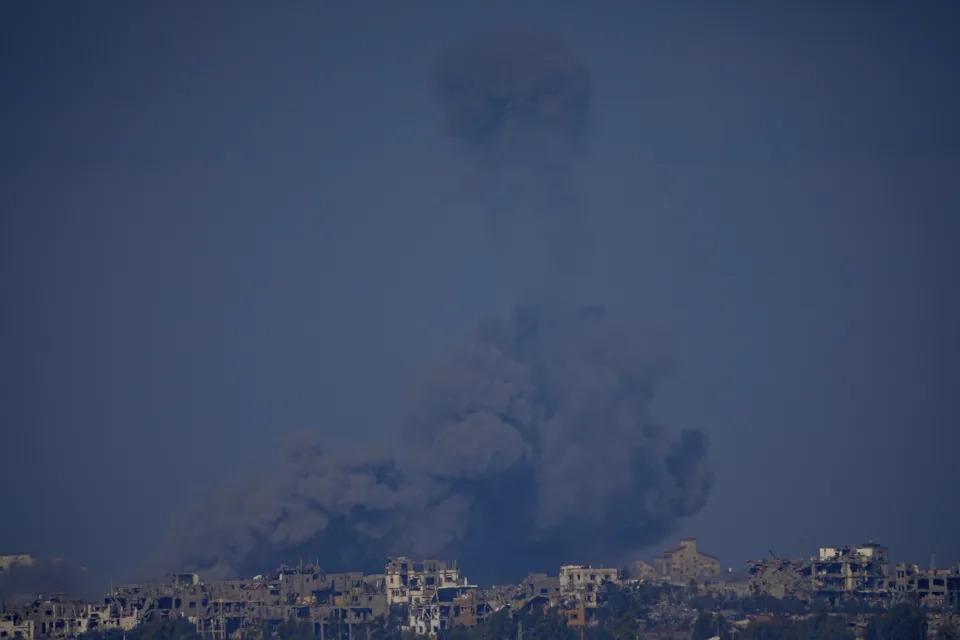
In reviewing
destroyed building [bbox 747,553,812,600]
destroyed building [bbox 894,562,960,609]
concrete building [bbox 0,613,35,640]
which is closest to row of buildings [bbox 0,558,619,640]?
concrete building [bbox 0,613,35,640]

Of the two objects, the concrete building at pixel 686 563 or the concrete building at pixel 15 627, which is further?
the concrete building at pixel 686 563

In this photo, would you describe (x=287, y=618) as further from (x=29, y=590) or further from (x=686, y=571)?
(x=686, y=571)

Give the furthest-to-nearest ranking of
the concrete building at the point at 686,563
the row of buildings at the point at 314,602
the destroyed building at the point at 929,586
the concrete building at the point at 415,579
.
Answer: the concrete building at the point at 686,563 → the concrete building at the point at 415,579 → the destroyed building at the point at 929,586 → the row of buildings at the point at 314,602

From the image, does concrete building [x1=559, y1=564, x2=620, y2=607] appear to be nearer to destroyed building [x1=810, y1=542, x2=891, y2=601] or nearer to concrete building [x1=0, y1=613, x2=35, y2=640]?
destroyed building [x1=810, y1=542, x2=891, y2=601]

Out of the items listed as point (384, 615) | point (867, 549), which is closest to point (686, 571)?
point (867, 549)

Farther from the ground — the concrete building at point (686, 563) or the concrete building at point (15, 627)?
the concrete building at point (686, 563)

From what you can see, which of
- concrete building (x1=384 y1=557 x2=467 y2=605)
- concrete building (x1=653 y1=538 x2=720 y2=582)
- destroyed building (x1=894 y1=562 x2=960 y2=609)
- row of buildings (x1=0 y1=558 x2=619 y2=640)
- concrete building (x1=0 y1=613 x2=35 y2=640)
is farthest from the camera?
concrete building (x1=653 y1=538 x2=720 y2=582)

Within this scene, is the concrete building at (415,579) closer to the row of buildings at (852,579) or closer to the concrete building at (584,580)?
the concrete building at (584,580)

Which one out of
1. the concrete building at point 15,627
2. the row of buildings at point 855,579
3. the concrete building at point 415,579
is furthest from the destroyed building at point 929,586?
the concrete building at point 15,627
